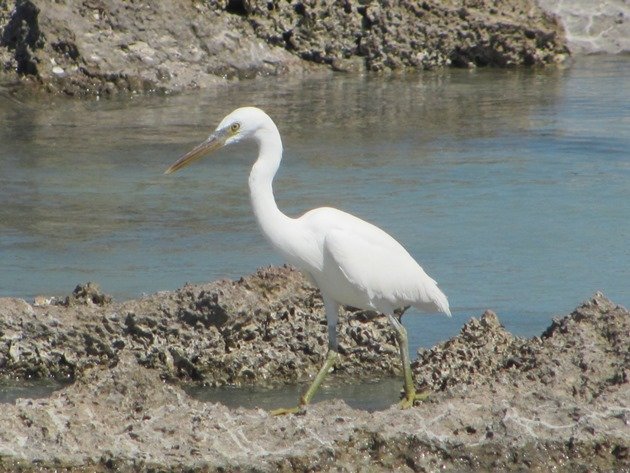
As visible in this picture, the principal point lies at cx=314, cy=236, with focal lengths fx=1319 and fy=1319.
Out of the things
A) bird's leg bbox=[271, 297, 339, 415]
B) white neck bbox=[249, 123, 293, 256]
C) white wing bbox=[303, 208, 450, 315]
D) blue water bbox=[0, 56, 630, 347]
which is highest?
white neck bbox=[249, 123, 293, 256]

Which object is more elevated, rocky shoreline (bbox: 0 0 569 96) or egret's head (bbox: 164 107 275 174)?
egret's head (bbox: 164 107 275 174)

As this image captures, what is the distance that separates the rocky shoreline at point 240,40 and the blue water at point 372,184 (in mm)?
352

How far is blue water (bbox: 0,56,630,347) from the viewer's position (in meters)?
9.08

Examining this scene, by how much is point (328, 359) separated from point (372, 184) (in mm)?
5464

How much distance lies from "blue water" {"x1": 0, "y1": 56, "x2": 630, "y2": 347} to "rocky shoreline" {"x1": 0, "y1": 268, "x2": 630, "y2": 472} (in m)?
1.20

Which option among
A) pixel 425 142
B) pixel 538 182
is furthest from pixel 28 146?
pixel 538 182

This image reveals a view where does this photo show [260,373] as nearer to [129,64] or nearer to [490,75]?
[129,64]

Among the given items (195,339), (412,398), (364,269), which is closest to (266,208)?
(364,269)

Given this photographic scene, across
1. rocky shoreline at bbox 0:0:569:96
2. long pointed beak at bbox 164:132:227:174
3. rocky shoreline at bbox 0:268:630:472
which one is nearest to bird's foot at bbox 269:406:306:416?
rocky shoreline at bbox 0:268:630:472

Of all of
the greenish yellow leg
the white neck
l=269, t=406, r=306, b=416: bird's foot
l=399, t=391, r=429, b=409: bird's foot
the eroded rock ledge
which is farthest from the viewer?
the eroded rock ledge

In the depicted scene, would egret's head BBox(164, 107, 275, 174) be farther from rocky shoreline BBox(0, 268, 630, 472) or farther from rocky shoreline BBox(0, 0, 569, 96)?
rocky shoreline BBox(0, 0, 569, 96)

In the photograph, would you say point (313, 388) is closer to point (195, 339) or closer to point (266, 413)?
point (266, 413)

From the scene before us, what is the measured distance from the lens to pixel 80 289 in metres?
7.49

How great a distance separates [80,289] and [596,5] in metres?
13.4
